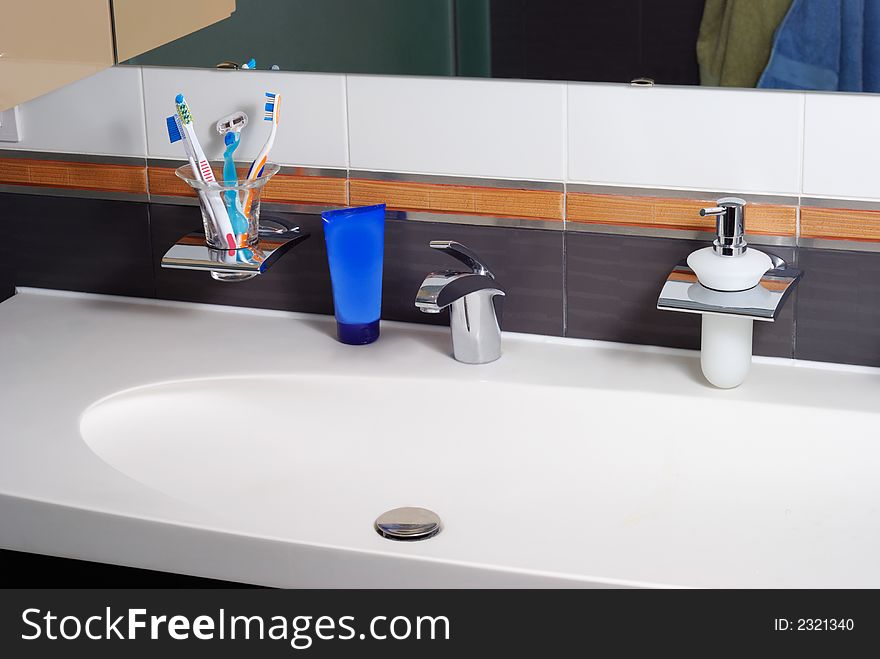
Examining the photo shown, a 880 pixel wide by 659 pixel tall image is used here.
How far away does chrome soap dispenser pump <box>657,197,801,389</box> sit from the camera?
50.2 inches

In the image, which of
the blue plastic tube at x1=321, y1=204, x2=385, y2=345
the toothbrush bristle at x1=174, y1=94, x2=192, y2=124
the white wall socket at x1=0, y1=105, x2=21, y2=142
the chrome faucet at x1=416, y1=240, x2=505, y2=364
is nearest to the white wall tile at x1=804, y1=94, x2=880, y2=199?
the chrome faucet at x1=416, y1=240, x2=505, y2=364

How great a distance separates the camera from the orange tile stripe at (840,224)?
1306 mm

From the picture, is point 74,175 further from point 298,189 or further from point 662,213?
point 662,213

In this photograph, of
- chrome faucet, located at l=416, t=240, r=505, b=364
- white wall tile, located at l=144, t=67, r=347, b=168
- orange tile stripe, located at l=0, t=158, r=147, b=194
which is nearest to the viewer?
chrome faucet, located at l=416, t=240, r=505, b=364

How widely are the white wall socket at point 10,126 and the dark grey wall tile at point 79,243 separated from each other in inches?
3.3

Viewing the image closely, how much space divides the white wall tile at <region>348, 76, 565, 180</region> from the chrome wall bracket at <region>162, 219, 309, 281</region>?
0.13 metres

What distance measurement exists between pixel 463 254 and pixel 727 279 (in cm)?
32

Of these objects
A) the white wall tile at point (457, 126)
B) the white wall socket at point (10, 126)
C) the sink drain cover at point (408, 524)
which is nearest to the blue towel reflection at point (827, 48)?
the white wall tile at point (457, 126)

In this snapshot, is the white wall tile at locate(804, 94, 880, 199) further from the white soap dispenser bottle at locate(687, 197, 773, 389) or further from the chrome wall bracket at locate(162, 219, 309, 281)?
the chrome wall bracket at locate(162, 219, 309, 281)

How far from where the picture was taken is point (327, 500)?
1280 mm

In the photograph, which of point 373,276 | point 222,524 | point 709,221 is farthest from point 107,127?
Answer: point 709,221

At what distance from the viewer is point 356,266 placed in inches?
56.9
